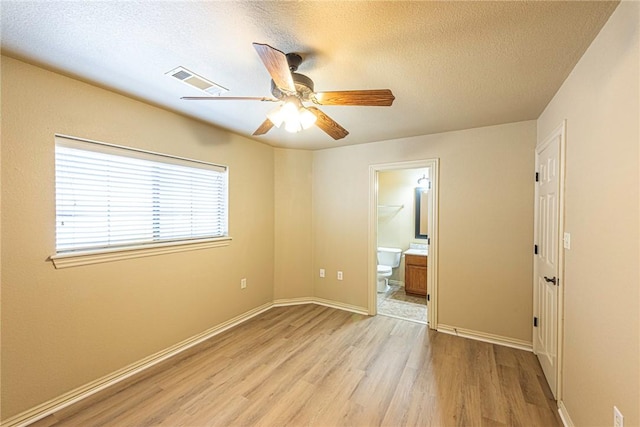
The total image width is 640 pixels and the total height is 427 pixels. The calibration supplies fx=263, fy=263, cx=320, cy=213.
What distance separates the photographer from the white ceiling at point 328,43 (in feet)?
4.09

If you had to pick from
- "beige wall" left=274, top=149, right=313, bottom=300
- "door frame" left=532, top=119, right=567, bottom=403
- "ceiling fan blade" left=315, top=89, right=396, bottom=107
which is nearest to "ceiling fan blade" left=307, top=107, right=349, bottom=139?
"ceiling fan blade" left=315, top=89, right=396, bottom=107

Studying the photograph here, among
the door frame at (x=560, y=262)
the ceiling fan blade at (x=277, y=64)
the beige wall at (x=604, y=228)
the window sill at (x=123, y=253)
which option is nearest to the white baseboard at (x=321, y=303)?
the window sill at (x=123, y=253)

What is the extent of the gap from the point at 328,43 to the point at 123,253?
2247mm

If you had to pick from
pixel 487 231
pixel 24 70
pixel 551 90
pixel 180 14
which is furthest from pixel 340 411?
pixel 24 70

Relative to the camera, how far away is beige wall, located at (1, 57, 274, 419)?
5.49 feet

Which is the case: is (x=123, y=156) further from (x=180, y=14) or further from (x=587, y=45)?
(x=587, y=45)

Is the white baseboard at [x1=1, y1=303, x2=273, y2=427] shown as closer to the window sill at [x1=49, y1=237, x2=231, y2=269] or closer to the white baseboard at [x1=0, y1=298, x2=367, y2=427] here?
the white baseboard at [x1=0, y1=298, x2=367, y2=427]

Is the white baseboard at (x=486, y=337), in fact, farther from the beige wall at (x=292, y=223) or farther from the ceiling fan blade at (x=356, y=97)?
the ceiling fan blade at (x=356, y=97)

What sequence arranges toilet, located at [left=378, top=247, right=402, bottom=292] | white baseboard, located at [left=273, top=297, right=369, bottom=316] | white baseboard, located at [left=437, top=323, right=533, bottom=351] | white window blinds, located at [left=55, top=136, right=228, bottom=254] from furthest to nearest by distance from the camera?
toilet, located at [left=378, top=247, right=402, bottom=292] < white baseboard, located at [left=273, top=297, right=369, bottom=316] < white baseboard, located at [left=437, top=323, right=533, bottom=351] < white window blinds, located at [left=55, top=136, right=228, bottom=254]

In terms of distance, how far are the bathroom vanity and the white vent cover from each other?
143 inches

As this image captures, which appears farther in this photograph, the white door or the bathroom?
the bathroom

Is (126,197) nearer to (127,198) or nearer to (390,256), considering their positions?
(127,198)

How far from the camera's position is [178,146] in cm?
261

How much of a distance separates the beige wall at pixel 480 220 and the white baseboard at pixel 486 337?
0.04 meters
